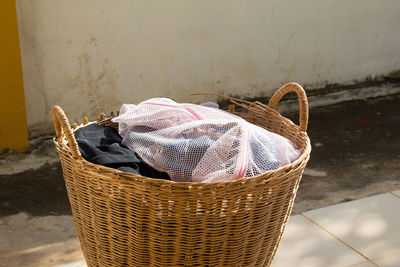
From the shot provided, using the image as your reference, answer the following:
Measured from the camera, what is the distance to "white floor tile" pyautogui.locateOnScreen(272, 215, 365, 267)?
6.41 ft

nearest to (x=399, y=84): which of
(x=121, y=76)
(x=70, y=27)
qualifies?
Answer: (x=121, y=76)

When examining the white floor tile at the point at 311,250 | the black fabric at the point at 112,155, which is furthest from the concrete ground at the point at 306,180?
the black fabric at the point at 112,155

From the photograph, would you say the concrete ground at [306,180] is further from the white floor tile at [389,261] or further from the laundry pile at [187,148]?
the laundry pile at [187,148]

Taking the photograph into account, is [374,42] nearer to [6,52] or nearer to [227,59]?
[227,59]

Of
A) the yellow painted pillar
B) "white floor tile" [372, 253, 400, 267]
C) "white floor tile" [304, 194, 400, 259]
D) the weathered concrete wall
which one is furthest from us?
the weathered concrete wall

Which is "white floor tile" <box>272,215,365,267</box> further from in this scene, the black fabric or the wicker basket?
the black fabric

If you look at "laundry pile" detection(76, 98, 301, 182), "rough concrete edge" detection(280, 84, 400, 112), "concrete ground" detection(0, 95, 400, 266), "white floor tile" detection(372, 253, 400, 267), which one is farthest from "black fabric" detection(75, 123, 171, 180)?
"rough concrete edge" detection(280, 84, 400, 112)

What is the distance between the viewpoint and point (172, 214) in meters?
1.29

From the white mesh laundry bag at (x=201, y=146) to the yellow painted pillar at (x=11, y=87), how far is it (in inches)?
49.7

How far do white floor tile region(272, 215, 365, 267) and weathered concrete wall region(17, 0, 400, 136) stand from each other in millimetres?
1350

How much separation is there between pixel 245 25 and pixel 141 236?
2217 millimetres

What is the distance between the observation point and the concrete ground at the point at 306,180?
6.88ft

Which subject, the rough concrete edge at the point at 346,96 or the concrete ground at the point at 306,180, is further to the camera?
the rough concrete edge at the point at 346,96

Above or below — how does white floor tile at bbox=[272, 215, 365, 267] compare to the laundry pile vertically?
below
